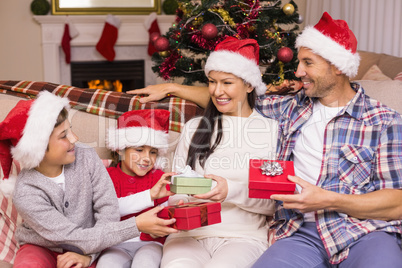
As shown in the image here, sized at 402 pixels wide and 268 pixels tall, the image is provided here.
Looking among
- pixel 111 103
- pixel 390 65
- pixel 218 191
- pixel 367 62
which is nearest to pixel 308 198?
pixel 218 191

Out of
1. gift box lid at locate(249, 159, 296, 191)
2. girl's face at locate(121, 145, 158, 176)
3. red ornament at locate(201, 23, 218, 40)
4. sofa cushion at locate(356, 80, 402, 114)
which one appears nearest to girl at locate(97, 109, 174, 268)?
girl's face at locate(121, 145, 158, 176)

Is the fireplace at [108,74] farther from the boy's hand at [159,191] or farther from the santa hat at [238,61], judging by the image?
the boy's hand at [159,191]

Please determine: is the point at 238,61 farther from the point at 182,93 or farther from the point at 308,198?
the point at 308,198

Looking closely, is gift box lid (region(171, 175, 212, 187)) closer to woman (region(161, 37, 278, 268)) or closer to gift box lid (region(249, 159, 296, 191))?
woman (region(161, 37, 278, 268))

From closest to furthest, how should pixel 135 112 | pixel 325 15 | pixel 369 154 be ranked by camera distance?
1. pixel 369 154
2. pixel 325 15
3. pixel 135 112

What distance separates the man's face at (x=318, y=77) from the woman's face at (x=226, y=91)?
288mm

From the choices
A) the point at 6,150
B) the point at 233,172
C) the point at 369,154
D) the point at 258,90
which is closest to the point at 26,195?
the point at 6,150

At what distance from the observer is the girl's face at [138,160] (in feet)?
6.88

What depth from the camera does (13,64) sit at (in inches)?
198

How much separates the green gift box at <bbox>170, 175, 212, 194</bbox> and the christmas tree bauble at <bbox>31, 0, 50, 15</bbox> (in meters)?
3.71

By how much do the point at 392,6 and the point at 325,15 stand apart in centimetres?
198

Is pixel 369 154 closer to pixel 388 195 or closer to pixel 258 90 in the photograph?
pixel 388 195

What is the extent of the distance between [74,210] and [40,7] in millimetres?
3616

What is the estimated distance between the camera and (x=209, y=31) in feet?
8.34
